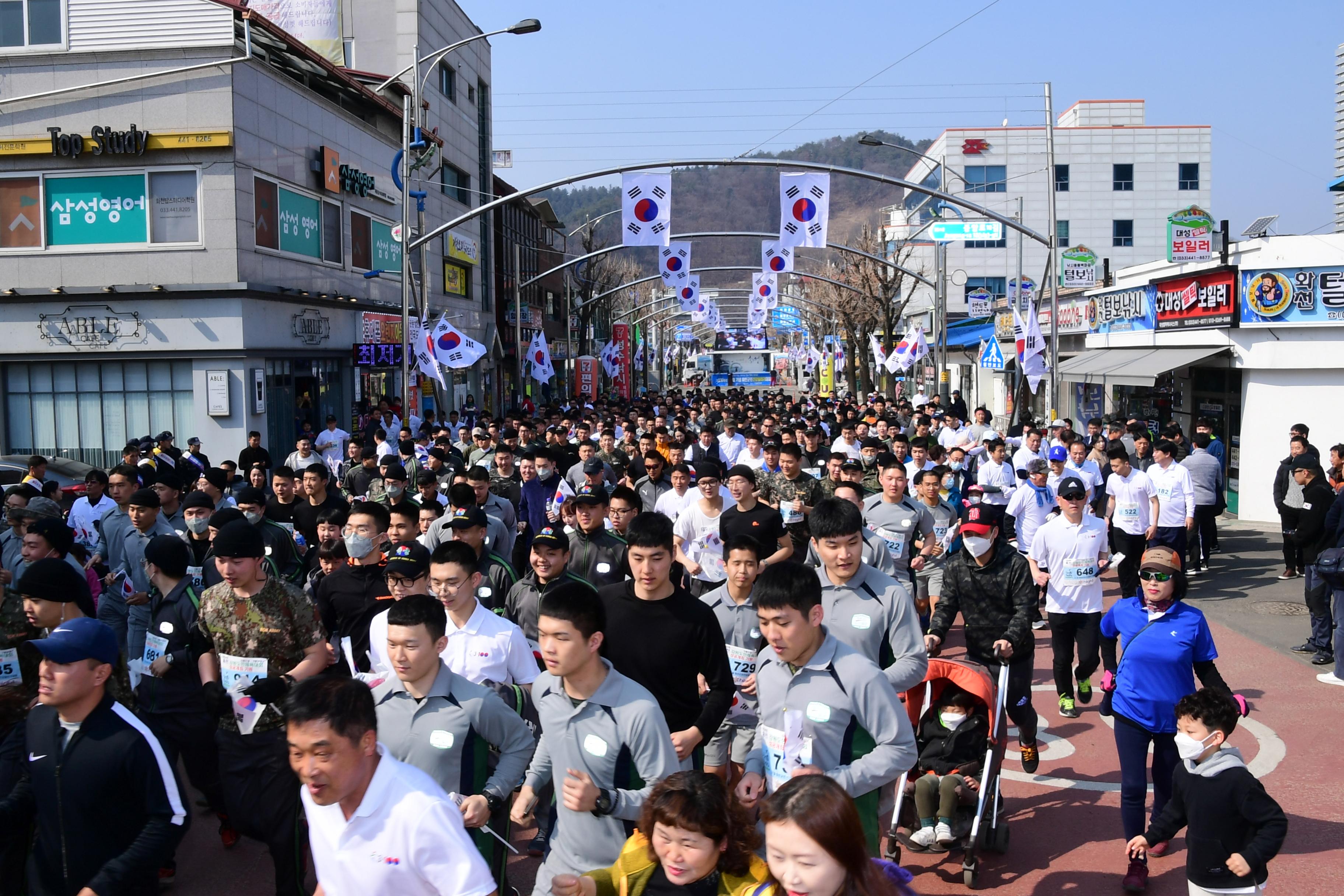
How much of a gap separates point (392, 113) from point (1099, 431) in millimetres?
22688

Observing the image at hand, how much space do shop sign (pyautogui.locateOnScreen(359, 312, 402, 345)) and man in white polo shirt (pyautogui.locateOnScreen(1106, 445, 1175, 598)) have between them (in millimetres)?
19302

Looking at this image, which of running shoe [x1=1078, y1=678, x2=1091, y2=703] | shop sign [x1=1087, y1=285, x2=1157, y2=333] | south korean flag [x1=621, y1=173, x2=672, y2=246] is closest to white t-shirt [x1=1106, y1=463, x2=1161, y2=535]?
running shoe [x1=1078, y1=678, x2=1091, y2=703]

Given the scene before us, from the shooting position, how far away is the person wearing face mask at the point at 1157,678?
5.93m

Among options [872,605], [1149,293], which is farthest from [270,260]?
[872,605]

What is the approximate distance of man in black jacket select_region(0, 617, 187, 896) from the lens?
399 cm

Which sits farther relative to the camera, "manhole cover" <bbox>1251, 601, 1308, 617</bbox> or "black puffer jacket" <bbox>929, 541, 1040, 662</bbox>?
"manhole cover" <bbox>1251, 601, 1308, 617</bbox>

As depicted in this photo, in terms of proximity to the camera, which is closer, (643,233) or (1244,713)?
(1244,713)

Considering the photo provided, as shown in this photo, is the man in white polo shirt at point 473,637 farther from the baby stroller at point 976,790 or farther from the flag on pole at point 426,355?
the flag on pole at point 426,355

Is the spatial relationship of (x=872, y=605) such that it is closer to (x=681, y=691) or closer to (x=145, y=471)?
(x=681, y=691)

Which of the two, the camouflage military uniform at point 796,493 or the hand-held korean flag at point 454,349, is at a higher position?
the hand-held korean flag at point 454,349

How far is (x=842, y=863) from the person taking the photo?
2959mm

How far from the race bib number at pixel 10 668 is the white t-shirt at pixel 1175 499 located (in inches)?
444

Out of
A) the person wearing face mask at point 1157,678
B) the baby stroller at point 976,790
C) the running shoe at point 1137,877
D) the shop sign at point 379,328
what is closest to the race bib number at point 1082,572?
the baby stroller at point 976,790

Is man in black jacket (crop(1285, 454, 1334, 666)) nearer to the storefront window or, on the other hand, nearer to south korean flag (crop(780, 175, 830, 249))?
south korean flag (crop(780, 175, 830, 249))
